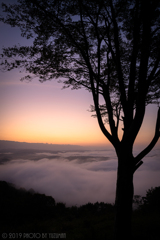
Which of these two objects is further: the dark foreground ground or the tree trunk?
the dark foreground ground

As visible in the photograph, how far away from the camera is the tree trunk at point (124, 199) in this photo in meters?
4.35

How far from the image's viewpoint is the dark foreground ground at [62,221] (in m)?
7.23

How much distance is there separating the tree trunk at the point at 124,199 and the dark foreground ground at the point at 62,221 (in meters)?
2.18

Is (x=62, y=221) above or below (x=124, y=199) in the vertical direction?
below

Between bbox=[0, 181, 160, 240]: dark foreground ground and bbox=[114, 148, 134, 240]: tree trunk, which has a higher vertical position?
bbox=[114, 148, 134, 240]: tree trunk

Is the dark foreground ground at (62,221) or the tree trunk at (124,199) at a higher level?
the tree trunk at (124,199)

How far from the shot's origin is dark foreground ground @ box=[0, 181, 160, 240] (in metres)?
7.23

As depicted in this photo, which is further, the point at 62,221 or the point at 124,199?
the point at 62,221

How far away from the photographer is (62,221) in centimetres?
2422

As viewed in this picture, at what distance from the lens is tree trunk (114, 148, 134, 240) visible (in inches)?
171

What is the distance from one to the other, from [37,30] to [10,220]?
25.2 metres

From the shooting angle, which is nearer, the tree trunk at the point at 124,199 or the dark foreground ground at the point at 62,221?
the tree trunk at the point at 124,199

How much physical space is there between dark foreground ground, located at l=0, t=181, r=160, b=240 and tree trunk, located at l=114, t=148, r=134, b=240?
2181 mm

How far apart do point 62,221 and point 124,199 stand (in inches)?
1029
